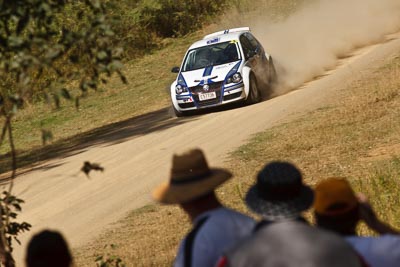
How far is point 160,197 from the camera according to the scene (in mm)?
5016

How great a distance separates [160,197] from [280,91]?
2003 cm

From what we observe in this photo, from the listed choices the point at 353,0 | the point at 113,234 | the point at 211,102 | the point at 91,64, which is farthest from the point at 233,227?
the point at 353,0

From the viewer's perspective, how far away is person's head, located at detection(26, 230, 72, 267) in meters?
4.68

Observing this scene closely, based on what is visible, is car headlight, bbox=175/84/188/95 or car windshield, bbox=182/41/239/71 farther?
car windshield, bbox=182/41/239/71

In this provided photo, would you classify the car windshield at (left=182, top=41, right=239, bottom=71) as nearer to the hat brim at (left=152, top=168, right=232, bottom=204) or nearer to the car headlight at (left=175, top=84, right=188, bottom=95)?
the car headlight at (left=175, top=84, right=188, bottom=95)

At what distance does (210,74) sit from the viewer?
898 inches

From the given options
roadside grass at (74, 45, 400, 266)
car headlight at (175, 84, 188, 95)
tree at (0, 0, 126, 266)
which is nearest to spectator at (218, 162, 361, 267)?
tree at (0, 0, 126, 266)

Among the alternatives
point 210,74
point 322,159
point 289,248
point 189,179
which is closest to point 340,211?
point 189,179

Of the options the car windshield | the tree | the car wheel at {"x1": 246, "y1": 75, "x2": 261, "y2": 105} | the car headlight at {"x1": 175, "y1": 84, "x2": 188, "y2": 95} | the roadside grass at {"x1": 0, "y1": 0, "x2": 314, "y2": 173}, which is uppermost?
the tree

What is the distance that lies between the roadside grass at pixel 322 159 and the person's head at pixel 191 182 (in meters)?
4.85

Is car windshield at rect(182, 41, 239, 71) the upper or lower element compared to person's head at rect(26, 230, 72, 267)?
lower

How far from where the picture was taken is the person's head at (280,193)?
439 cm

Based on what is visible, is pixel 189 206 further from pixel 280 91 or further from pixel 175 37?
pixel 175 37

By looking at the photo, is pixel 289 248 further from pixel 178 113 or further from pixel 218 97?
pixel 178 113
